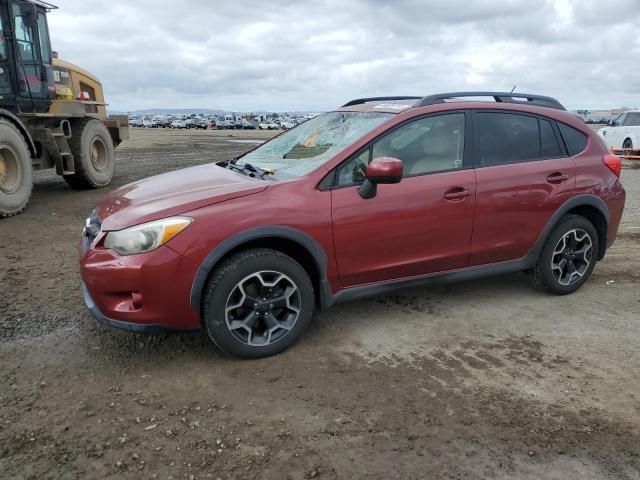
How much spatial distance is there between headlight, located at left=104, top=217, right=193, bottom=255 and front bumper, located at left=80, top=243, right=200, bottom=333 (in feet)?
0.14

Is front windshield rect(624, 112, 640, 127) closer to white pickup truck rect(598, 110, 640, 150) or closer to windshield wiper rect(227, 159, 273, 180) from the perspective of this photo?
white pickup truck rect(598, 110, 640, 150)

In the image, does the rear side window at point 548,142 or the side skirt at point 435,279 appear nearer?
the side skirt at point 435,279

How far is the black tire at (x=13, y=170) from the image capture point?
7469 millimetres

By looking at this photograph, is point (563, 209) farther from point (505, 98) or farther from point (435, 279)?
point (435, 279)

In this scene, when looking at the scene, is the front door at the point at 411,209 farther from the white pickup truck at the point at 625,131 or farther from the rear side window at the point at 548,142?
the white pickup truck at the point at 625,131

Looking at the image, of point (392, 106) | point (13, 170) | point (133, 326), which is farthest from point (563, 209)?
point (13, 170)

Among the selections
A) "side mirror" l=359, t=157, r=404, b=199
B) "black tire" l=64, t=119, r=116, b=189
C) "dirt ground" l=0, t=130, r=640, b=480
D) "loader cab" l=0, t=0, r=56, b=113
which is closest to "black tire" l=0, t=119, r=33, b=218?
"loader cab" l=0, t=0, r=56, b=113

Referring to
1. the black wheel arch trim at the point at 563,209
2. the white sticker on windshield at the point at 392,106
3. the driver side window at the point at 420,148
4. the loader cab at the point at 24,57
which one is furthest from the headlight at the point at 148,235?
the loader cab at the point at 24,57

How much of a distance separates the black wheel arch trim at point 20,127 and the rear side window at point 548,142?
7164 millimetres

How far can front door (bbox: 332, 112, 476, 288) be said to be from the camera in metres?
3.60

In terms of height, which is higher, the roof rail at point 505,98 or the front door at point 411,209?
the roof rail at point 505,98

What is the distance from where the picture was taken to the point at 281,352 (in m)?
3.51

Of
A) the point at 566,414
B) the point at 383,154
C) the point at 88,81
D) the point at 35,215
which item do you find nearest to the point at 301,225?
the point at 383,154

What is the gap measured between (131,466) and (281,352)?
1.27m
